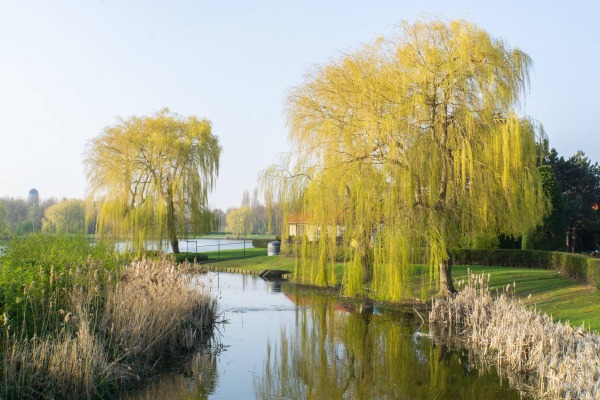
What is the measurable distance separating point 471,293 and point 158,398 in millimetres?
7382

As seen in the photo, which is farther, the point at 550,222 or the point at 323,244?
the point at 550,222

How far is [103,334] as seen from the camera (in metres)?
6.94

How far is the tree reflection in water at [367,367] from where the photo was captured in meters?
6.59

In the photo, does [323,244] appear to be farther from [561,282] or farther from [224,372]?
[561,282]

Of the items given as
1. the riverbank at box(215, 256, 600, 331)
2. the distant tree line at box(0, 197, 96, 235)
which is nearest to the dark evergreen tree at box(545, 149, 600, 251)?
the riverbank at box(215, 256, 600, 331)

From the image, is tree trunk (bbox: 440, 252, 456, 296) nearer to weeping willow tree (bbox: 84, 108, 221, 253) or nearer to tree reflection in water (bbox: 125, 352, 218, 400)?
tree reflection in water (bbox: 125, 352, 218, 400)

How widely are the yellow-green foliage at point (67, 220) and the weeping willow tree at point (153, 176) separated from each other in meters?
2.05

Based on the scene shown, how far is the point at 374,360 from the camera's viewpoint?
26.7 feet

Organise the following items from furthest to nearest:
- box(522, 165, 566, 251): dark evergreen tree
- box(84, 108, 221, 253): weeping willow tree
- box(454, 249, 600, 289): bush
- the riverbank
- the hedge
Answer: box(84, 108, 221, 253): weeping willow tree < box(522, 165, 566, 251): dark evergreen tree < box(454, 249, 600, 289): bush < the hedge < the riverbank

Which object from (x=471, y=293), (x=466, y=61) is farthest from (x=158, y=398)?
(x=466, y=61)

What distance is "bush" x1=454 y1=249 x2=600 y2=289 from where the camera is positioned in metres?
13.2

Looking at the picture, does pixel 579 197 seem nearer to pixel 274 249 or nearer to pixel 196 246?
pixel 274 249

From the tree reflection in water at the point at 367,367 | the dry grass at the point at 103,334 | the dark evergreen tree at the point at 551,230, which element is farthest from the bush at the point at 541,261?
the dry grass at the point at 103,334

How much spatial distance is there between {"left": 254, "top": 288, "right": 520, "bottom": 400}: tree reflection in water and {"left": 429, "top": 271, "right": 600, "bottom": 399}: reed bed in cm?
51
